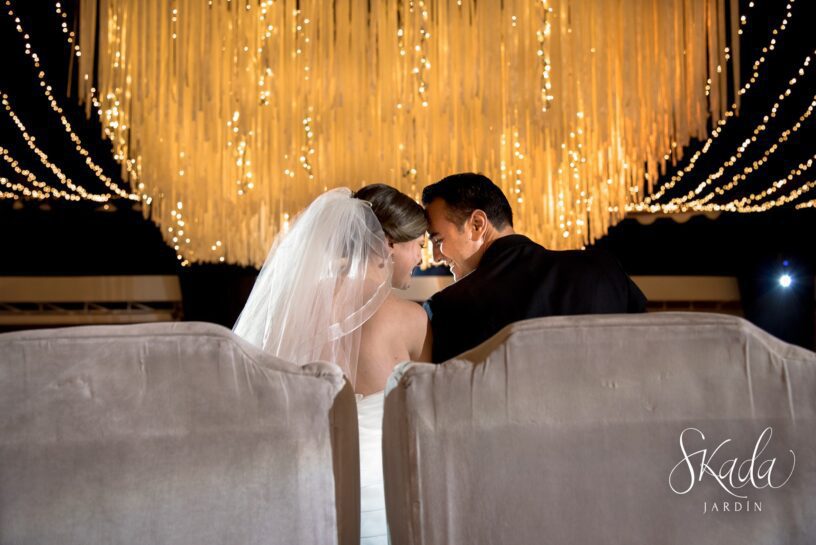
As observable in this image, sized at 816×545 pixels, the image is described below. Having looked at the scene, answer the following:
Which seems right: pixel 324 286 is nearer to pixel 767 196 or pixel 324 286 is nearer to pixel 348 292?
pixel 348 292

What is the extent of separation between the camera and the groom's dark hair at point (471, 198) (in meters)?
2.25

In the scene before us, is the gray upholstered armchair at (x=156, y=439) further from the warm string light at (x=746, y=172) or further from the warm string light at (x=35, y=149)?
the warm string light at (x=746, y=172)

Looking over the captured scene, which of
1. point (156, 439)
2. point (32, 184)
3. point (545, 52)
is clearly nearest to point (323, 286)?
point (156, 439)

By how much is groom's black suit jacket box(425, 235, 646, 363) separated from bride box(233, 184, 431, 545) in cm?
11

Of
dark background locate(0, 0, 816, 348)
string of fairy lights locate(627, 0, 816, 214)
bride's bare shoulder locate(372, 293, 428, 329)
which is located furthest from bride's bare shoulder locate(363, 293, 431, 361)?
dark background locate(0, 0, 816, 348)

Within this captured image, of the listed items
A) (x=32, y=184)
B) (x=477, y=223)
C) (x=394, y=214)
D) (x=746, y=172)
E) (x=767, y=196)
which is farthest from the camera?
(x=767, y=196)

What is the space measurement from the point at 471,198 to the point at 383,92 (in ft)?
5.11

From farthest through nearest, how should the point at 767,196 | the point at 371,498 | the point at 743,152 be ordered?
1. the point at 767,196
2. the point at 743,152
3. the point at 371,498

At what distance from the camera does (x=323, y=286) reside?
7.00 feet

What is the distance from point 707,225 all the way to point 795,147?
7.96ft

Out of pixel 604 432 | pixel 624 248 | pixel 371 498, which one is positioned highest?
pixel 624 248

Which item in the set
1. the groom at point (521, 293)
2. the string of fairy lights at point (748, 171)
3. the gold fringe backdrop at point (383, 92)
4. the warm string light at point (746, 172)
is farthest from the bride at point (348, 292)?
the warm string light at point (746, 172)

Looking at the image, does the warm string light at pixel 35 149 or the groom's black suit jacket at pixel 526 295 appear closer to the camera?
the groom's black suit jacket at pixel 526 295

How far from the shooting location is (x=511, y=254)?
197 centimetres
